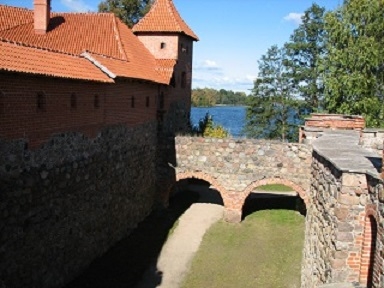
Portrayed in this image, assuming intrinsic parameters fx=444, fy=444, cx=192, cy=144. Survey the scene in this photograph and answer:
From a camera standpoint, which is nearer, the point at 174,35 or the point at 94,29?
the point at 94,29

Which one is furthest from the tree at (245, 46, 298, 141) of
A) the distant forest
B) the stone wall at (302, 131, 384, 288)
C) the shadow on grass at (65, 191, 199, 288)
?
the distant forest

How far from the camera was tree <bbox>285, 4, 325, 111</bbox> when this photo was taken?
33625 millimetres

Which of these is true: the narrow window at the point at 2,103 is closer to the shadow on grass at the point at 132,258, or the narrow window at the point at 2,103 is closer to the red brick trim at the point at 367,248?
the shadow on grass at the point at 132,258

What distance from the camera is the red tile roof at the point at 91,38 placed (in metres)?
15.2

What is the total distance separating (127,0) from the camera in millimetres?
32500

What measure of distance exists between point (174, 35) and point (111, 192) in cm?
949

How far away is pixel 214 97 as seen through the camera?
13288 cm

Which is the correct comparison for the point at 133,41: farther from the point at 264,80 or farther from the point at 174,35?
the point at 264,80

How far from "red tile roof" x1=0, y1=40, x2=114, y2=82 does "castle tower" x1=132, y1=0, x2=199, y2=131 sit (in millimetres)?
7512

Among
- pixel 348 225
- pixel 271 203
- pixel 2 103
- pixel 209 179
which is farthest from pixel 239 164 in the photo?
pixel 348 225

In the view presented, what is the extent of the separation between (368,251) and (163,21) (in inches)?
674

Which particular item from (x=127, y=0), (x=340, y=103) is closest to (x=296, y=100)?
(x=340, y=103)

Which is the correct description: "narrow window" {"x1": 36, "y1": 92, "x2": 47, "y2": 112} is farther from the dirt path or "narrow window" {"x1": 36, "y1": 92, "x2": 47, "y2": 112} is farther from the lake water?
the lake water

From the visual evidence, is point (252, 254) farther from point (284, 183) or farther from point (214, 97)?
point (214, 97)
